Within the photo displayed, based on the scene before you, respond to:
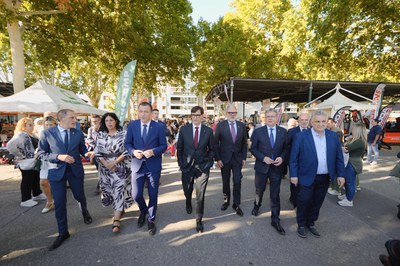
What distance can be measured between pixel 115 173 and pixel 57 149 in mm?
866

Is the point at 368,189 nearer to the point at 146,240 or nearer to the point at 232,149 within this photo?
the point at 232,149

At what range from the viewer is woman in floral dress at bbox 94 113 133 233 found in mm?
3152

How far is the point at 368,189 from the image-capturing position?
5141 millimetres

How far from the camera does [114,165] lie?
313 cm

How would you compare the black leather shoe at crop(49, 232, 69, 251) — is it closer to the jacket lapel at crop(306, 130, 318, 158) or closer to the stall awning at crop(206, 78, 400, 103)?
the jacket lapel at crop(306, 130, 318, 158)

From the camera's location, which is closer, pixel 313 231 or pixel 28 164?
pixel 313 231

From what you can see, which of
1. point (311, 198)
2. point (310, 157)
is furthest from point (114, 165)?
point (311, 198)

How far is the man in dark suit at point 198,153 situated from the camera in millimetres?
3299

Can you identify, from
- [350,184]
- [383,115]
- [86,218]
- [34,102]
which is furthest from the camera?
[383,115]

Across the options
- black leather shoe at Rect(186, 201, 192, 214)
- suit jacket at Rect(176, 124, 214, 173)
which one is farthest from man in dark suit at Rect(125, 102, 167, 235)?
black leather shoe at Rect(186, 201, 192, 214)

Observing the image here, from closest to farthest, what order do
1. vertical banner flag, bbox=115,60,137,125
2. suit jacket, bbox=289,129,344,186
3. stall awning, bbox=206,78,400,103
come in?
suit jacket, bbox=289,129,344,186
vertical banner flag, bbox=115,60,137,125
stall awning, bbox=206,78,400,103

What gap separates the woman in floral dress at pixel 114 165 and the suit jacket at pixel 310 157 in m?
2.58

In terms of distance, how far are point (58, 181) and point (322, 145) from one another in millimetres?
3783

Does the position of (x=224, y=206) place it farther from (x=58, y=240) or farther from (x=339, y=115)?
(x=339, y=115)
